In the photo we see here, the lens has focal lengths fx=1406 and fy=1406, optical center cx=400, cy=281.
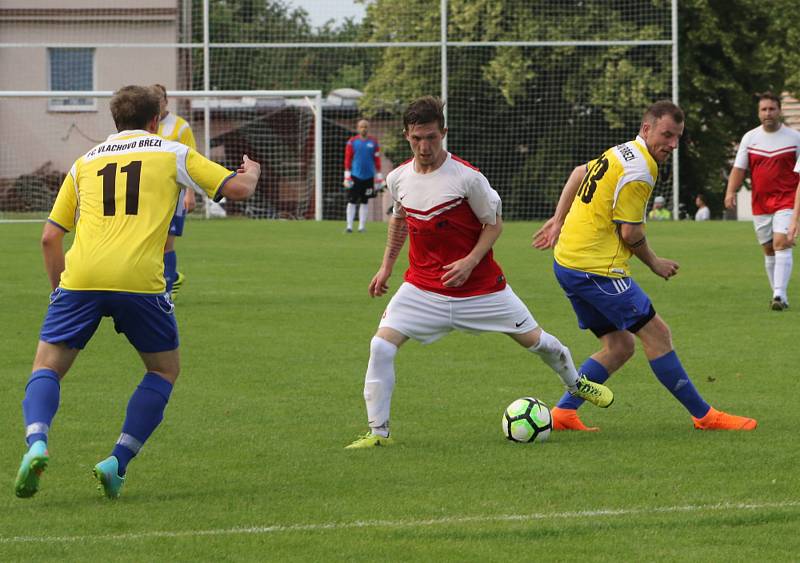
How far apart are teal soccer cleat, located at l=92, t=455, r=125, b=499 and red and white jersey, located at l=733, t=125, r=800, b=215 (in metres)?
9.55

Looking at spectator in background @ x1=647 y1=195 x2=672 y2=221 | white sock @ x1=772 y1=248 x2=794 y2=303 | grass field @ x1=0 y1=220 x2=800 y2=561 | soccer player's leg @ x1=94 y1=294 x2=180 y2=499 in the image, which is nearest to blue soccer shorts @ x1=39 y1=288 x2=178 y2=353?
soccer player's leg @ x1=94 y1=294 x2=180 y2=499

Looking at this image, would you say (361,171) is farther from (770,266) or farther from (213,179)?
(213,179)

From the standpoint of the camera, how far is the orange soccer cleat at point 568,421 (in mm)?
7875

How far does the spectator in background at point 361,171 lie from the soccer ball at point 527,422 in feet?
57.0

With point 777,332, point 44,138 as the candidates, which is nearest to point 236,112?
point 44,138

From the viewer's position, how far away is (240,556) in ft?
17.1

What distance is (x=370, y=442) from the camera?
735cm

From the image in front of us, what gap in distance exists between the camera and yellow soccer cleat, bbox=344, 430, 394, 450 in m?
7.32

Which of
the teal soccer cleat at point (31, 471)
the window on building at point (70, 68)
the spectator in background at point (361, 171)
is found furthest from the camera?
the window on building at point (70, 68)

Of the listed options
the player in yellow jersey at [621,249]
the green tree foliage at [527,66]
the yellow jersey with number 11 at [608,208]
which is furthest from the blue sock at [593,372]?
the green tree foliage at [527,66]

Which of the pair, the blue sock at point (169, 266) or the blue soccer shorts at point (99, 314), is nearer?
the blue soccer shorts at point (99, 314)

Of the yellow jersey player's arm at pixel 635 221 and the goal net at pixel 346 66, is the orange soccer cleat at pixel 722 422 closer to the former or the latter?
the yellow jersey player's arm at pixel 635 221

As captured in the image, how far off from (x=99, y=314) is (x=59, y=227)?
1.45 ft

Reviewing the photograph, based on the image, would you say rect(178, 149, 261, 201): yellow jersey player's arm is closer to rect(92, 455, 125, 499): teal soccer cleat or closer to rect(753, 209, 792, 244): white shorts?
rect(92, 455, 125, 499): teal soccer cleat
